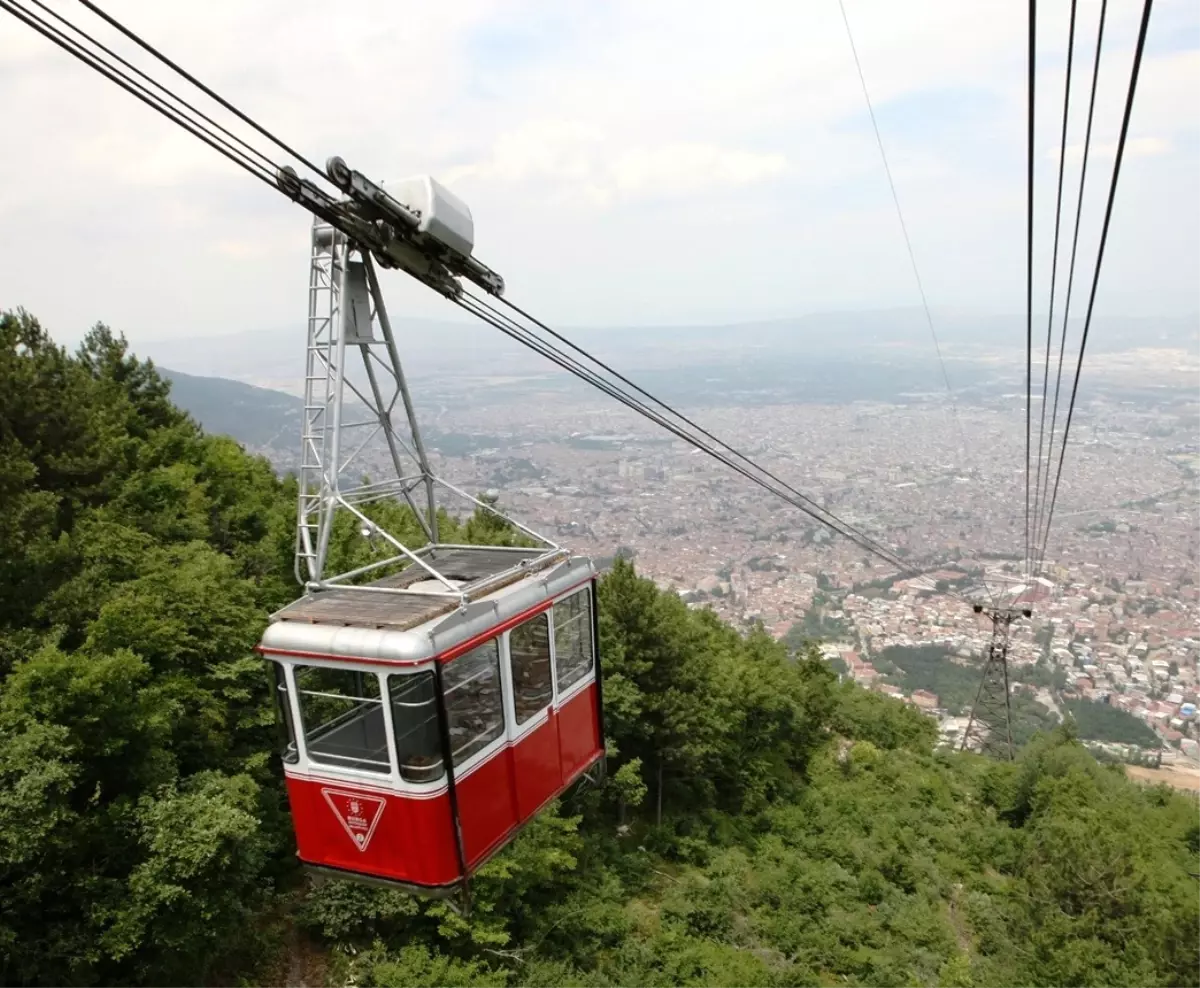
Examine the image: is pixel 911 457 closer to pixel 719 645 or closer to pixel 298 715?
pixel 719 645

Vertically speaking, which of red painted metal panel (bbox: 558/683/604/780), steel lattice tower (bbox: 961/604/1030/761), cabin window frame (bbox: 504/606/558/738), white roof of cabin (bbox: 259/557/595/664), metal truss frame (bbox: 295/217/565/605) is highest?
metal truss frame (bbox: 295/217/565/605)

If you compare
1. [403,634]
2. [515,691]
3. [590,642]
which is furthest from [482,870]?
[403,634]

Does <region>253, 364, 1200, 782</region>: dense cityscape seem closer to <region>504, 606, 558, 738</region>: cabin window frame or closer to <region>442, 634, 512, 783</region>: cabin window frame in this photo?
<region>504, 606, 558, 738</region>: cabin window frame

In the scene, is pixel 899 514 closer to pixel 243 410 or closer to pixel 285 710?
pixel 243 410

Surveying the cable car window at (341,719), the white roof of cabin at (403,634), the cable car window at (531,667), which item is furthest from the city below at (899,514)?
the cable car window at (341,719)

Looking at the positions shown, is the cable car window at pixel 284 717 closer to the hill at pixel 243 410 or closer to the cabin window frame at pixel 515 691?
the cabin window frame at pixel 515 691

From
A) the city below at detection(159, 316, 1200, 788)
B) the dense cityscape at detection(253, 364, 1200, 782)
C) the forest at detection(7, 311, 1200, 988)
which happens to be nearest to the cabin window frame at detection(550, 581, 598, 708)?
the forest at detection(7, 311, 1200, 988)

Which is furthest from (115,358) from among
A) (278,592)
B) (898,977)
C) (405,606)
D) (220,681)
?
(898,977)
